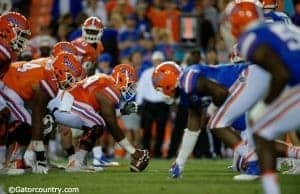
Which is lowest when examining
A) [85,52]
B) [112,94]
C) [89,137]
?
[89,137]

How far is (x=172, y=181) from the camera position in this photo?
884cm

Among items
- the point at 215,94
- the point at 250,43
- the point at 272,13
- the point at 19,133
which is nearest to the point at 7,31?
the point at 19,133

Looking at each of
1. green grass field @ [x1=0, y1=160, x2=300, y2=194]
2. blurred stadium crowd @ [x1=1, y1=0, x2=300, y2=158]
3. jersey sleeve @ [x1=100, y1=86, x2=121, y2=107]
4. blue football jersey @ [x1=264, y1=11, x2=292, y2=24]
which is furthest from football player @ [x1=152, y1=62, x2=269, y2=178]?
blurred stadium crowd @ [x1=1, y1=0, x2=300, y2=158]

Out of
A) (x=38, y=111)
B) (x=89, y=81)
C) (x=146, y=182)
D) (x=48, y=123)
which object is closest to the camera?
(x=146, y=182)

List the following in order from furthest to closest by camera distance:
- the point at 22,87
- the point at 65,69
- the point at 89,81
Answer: the point at 89,81, the point at 65,69, the point at 22,87

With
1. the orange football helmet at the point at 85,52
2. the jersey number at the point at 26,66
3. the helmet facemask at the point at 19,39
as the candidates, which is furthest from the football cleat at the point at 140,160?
the orange football helmet at the point at 85,52

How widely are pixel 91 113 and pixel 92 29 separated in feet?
6.26

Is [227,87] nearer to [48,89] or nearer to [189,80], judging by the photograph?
[189,80]

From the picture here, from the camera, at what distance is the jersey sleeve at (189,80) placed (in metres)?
8.88

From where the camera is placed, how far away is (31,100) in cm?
980

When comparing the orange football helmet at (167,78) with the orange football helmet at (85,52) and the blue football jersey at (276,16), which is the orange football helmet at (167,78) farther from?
the orange football helmet at (85,52)

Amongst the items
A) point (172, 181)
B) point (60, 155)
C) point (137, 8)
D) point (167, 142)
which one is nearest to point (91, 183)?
point (172, 181)

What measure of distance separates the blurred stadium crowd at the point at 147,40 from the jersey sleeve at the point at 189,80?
17.0ft

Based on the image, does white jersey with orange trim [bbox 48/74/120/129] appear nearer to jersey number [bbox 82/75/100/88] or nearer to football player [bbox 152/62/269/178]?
jersey number [bbox 82/75/100/88]
